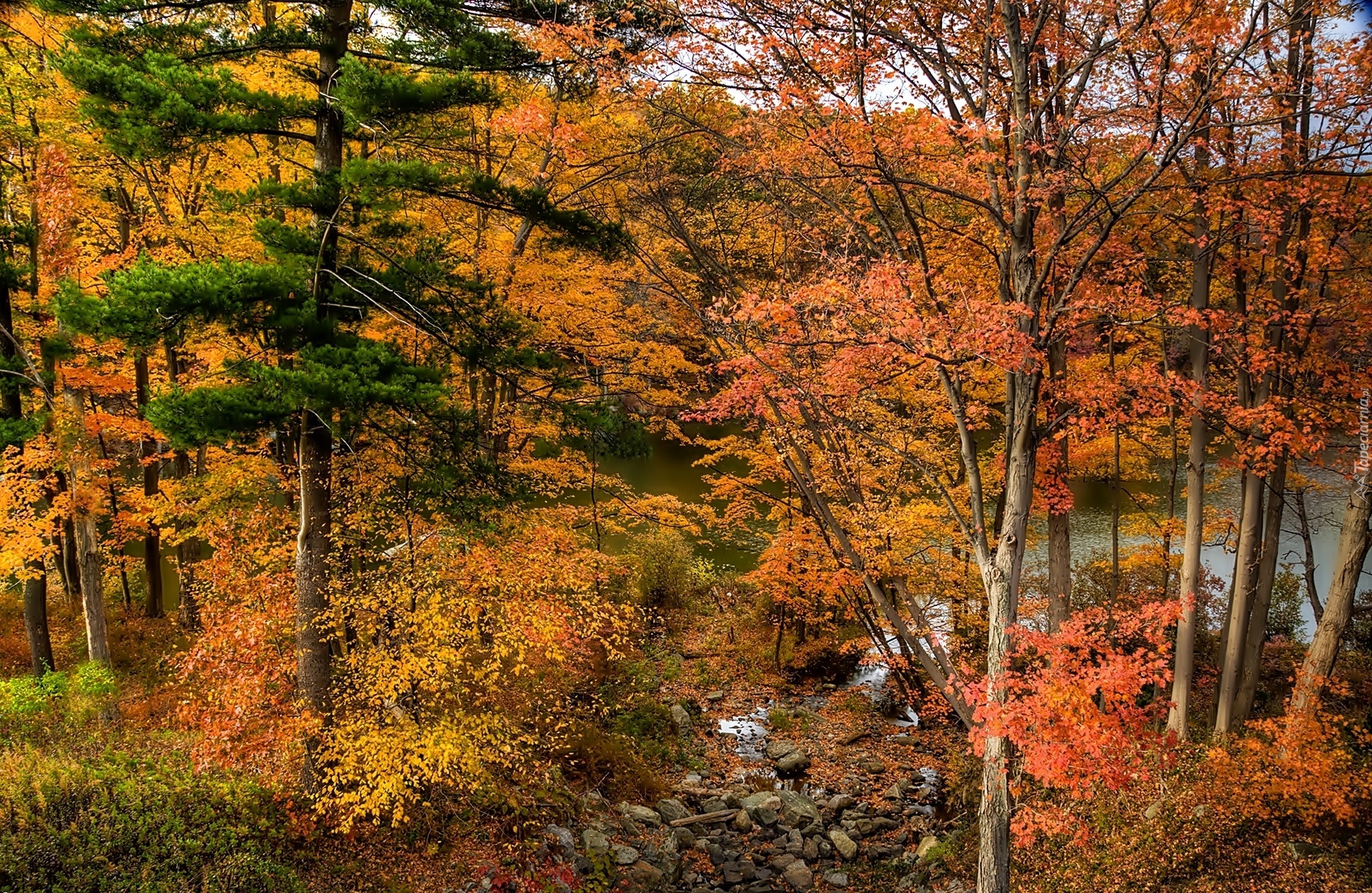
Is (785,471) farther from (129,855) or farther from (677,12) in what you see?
(129,855)

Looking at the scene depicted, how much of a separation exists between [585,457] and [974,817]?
359 inches

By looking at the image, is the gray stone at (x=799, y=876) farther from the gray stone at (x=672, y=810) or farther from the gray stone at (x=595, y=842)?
the gray stone at (x=595, y=842)

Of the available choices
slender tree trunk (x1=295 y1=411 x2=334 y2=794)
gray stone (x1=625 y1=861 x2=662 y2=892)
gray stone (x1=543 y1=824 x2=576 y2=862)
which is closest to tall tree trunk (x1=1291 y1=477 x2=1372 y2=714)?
gray stone (x1=625 y1=861 x2=662 y2=892)

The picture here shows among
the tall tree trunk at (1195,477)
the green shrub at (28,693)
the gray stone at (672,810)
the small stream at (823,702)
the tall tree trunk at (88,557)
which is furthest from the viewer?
the small stream at (823,702)

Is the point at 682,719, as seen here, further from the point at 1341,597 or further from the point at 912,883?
the point at 1341,597

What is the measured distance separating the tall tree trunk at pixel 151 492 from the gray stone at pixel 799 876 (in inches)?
487

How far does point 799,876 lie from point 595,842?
2.86 metres

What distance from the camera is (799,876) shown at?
970 cm

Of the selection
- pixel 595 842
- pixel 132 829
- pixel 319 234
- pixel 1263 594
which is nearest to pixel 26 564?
pixel 132 829

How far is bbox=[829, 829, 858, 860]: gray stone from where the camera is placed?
10.3 metres

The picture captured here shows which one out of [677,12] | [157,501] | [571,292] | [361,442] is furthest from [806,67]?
[157,501]

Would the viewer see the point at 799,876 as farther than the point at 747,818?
No

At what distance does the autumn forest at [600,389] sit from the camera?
6871 millimetres

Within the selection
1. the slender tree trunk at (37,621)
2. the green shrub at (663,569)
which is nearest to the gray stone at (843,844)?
the green shrub at (663,569)
